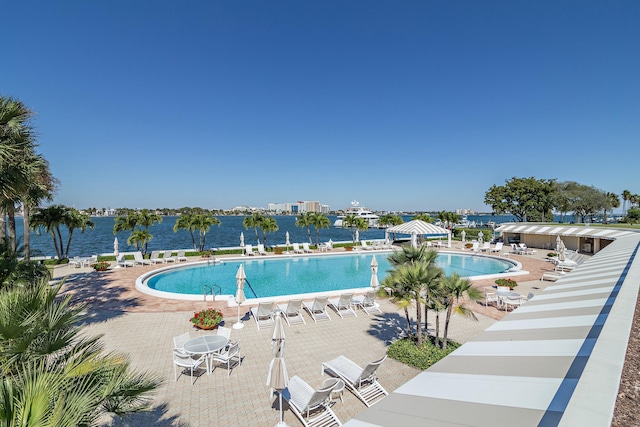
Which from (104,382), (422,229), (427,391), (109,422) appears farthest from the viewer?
(422,229)

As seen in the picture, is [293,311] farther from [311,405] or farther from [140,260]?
[140,260]

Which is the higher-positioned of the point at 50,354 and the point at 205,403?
the point at 50,354

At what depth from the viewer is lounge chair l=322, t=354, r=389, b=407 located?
6.00 metres

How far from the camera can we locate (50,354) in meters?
3.09

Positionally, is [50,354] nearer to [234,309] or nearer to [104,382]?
[104,382]

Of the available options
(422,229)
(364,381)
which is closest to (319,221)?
(422,229)

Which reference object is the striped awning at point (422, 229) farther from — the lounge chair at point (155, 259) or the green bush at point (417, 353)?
the lounge chair at point (155, 259)

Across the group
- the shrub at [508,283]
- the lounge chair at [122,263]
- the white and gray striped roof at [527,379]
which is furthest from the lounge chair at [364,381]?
the lounge chair at [122,263]

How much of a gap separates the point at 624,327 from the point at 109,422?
24.8ft

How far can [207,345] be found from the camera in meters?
7.32

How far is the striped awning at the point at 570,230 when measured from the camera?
22578 millimetres

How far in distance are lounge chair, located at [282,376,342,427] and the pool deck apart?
24cm

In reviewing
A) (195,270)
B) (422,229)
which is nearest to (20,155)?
(195,270)

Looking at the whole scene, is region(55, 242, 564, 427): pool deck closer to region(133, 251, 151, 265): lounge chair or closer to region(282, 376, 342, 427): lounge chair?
region(282, 376, 342, 427): lounge chair
